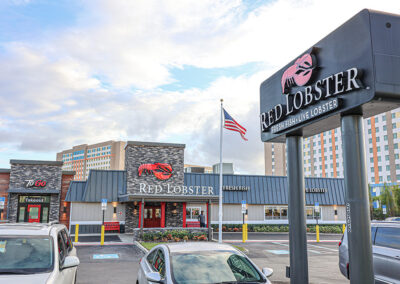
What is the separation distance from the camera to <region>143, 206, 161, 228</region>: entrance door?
98.8ft

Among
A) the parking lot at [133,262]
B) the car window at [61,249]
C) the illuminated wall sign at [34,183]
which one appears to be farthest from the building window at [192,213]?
the car window at [61,249]

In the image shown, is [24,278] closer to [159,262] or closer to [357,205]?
[159,262]

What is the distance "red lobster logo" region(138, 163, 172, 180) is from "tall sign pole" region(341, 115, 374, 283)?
24.2 m

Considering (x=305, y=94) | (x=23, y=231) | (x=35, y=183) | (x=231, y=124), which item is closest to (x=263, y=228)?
(x=231, y=124)

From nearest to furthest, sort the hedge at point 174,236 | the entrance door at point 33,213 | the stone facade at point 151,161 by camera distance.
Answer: the hedge at point 174,236 < the stone facade at point 151,161 < the entrance door at point 33,213

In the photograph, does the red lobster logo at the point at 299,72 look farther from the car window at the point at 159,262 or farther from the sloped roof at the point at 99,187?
the sloped roof at the point at 99,187

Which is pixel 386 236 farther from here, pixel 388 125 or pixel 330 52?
pixel 388 125

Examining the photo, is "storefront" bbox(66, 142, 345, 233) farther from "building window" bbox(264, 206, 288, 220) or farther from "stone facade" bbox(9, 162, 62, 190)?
"building window" bbox(264, 206, 288, 220)

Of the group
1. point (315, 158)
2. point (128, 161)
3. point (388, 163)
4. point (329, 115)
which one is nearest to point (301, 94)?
point (329, 115)

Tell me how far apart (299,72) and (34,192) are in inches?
1130

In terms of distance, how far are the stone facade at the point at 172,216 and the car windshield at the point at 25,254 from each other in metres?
23.8

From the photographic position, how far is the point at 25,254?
21.4 ft

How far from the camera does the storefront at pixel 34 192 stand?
31.0 metres

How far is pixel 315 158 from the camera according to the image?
129 m
